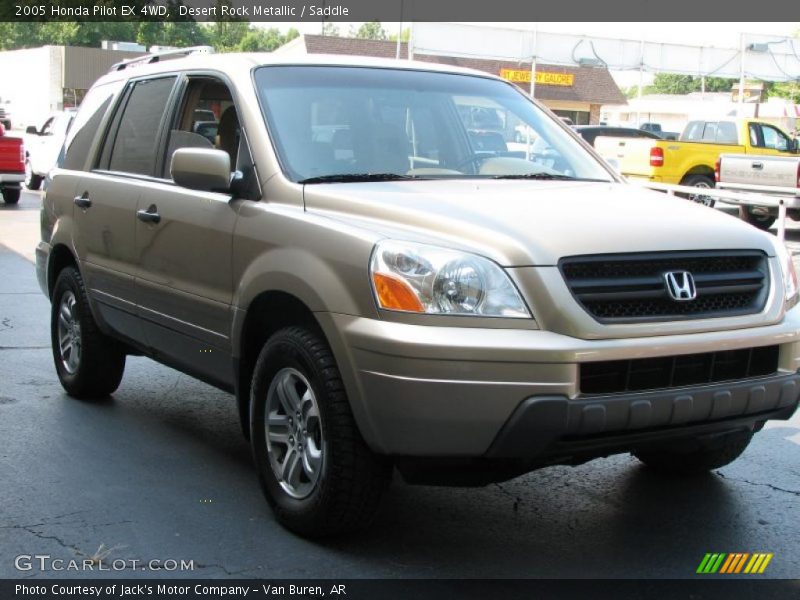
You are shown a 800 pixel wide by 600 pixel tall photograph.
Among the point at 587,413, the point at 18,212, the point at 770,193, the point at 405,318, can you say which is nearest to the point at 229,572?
the point at 405,318

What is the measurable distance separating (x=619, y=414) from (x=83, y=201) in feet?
12.0

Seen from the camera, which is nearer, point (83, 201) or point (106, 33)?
point (83, 201)

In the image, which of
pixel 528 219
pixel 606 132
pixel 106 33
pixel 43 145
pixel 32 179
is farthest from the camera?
pixel 106 33

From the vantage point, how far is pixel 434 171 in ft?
16.1

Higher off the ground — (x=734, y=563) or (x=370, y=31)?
(x=370, y=31)

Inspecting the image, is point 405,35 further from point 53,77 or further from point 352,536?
point 352,536

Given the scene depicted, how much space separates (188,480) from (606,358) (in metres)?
2.25

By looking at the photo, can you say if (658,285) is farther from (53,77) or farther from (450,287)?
(53,77)

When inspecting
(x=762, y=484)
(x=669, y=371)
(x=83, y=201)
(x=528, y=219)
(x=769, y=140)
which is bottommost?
(x=762, y=484)

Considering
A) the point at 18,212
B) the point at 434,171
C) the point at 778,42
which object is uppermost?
the point at 778,42

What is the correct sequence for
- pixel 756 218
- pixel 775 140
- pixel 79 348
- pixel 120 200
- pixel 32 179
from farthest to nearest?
pixel 32 179, pixel 775 140, pixel 756 218, pixel 79 348, pixel 120 200

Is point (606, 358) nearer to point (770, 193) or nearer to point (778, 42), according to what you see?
point (770, 193)

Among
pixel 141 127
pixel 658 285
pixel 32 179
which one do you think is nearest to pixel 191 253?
pixel 141 127

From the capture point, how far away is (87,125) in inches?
261
